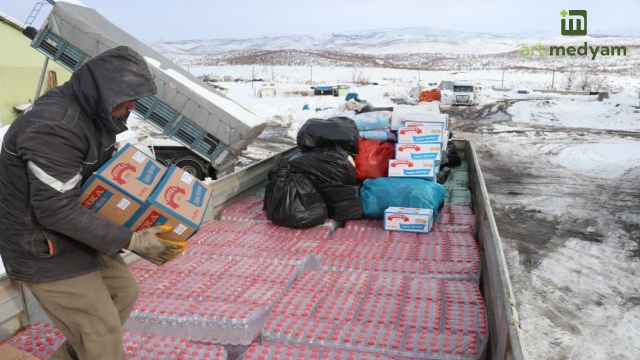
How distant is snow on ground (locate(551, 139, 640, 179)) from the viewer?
37.1ft

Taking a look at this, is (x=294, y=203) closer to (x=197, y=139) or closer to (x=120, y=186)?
(x=120, y=186)

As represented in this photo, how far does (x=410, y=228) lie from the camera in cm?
491

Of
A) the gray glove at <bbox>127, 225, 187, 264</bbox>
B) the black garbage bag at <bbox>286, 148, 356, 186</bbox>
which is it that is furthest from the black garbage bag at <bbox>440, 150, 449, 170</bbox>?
the gray glove at <bbox>127, 225, 187, 264</bbox>

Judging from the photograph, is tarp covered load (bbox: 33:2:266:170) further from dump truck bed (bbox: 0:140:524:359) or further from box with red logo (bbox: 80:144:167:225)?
box with red logo (bbox: 80:144:167:225)

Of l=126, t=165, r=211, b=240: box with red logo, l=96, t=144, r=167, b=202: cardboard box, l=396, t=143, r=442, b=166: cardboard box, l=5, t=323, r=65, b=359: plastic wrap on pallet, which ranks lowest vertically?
l=5, t=323, r=65, b=359: plastic wrap on pallet

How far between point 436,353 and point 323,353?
65cm

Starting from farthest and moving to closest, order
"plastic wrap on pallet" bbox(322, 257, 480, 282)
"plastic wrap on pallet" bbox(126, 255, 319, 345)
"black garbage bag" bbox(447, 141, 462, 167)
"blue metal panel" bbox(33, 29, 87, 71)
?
"blue metal panel" bbox(33, 29, 87, 71) → "black garbage bag" bbox(447, 141, 462, 167) → "plastic wrap on pallet" bbox(322, 257, 480, 282) → "plastic wrap on pallet" bbox(126, 255, 319, 345)

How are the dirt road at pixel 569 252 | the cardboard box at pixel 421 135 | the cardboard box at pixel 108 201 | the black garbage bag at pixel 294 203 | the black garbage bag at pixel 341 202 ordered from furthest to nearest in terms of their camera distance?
the cardboard box at pixel 421 135 < the black garbage bag at pixel 341 202 < the black garbage bag at pixel 294 203 < the dirt road at pixel 569 252 < the cardboard box at pixel 108 201

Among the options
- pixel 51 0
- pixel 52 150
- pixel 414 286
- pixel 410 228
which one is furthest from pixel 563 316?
pixel 51 0

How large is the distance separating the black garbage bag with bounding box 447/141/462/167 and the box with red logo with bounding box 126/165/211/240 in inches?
249

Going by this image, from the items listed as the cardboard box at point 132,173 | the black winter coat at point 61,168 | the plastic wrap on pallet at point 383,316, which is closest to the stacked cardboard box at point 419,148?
the plastic wrap on pallet at point 383,316

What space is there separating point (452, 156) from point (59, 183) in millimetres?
7196

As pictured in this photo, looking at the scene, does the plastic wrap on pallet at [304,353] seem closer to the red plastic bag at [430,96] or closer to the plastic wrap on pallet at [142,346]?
the plastic wrap on pallet at [142,346]

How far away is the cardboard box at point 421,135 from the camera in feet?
18.5
